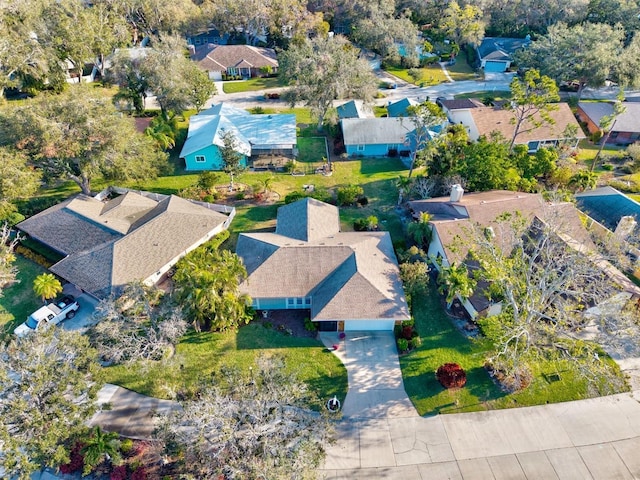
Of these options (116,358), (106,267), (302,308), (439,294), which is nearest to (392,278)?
(439,294)

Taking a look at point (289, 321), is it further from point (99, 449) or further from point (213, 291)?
point (99, 449)

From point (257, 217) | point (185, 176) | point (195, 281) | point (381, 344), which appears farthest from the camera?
point (185, 176)

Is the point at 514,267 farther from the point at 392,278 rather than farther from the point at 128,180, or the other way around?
the point at 128,180

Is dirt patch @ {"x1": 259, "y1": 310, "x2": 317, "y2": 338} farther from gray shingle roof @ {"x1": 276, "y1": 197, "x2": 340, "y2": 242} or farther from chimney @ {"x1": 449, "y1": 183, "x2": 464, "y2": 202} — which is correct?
chimney @ {"x1": 449, "y1": 183, "x2": 464, "y2": 202}

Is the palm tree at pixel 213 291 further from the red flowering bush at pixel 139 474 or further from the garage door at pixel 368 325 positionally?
the red flowering bush at pixel 139 474

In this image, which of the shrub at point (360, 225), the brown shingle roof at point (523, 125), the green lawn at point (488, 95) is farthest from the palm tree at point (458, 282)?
the green lawn at point (488, 95)

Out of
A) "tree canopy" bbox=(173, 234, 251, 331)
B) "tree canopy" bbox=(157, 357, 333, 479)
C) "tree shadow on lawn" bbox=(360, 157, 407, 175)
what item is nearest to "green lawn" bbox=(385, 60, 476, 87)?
"tree shadow on lawn" bbox=(360, 157, 407, 175)

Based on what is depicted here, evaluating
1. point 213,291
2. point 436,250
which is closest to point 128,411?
point 213,291
